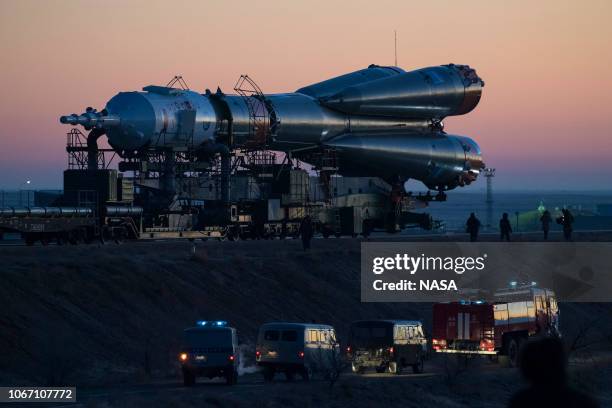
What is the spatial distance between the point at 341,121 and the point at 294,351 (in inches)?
1562

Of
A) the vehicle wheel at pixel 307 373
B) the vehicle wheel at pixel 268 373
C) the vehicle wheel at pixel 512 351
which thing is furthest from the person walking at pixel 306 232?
the vehicle wheel at pixel 268 373

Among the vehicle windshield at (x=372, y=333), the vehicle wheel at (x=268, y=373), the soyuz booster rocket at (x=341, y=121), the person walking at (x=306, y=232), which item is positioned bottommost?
the vehicle wheel at (x=268, y=373)

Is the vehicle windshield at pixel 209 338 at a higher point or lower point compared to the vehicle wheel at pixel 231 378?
higher

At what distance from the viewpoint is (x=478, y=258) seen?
62094mm

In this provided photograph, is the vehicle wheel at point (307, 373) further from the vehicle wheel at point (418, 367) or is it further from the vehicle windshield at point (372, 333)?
Answer: the vehicle wheel at point (418, 367)

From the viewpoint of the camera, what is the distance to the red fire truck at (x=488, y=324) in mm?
36844

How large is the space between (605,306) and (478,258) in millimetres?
7739

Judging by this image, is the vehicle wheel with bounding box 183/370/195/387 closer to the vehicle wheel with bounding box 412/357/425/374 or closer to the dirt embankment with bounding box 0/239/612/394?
the dirt embankment with bounding box 0/239/612/394

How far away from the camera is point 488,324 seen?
36.7 metres

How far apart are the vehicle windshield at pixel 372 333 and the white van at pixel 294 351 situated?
2993 millimetres

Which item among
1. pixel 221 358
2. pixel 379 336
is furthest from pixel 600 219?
pixel 221 358

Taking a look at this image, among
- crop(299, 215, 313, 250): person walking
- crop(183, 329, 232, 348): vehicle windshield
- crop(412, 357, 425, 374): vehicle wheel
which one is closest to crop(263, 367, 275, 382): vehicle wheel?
crop(183, 329, 232, 348): vehicle windshield

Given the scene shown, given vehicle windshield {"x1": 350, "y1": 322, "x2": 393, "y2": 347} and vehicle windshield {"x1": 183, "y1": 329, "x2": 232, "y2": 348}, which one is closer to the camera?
vehicle windshield {"x1": 183, "y1": 329, "x2": 232, "y2": 348}

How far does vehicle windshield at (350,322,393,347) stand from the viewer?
1387 inches
